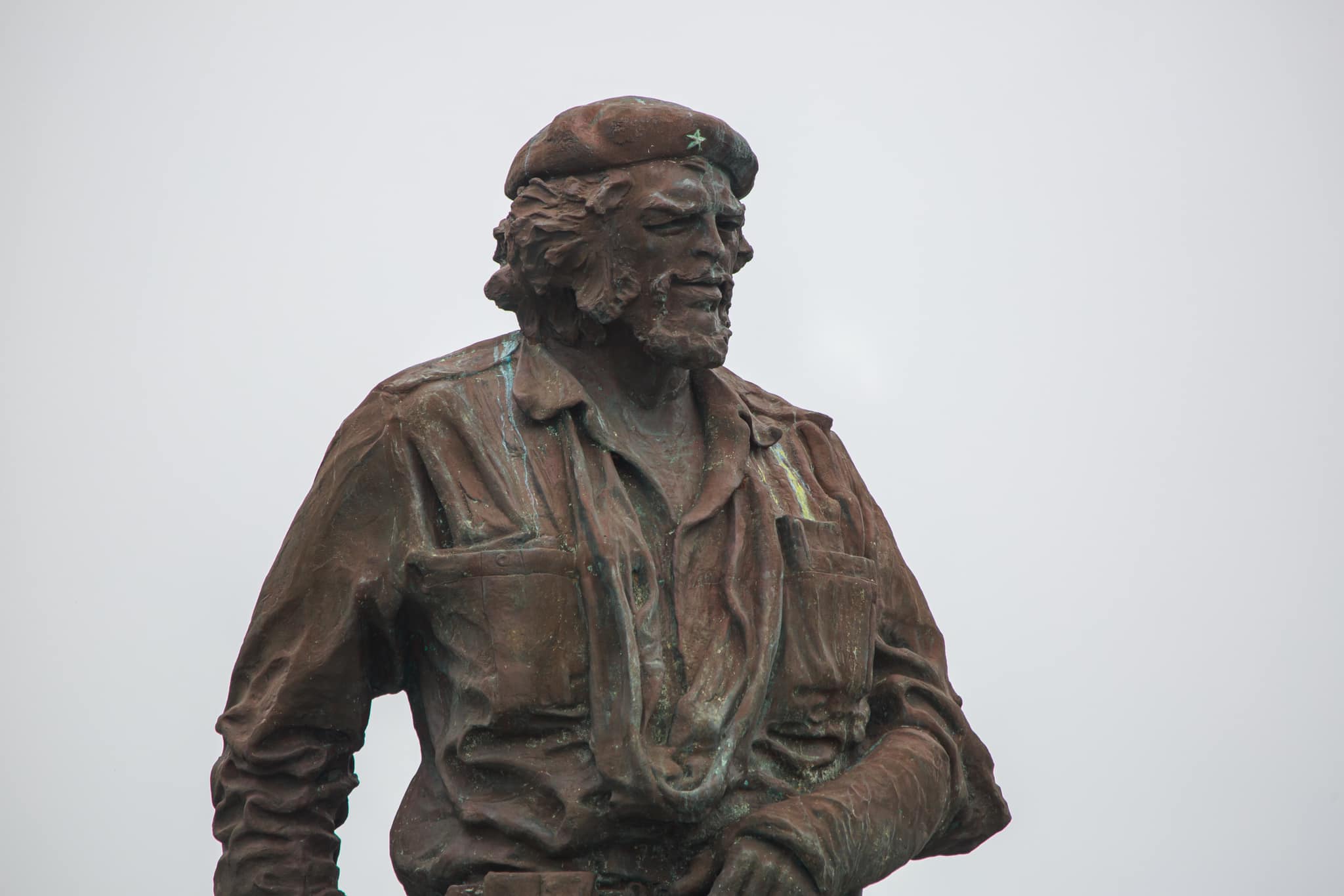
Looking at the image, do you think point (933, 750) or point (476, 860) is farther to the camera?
point (933, 750)

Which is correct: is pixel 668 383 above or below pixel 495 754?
above

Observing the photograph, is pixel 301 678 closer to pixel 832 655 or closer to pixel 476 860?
pixel 476 860

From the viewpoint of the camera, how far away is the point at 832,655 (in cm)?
758

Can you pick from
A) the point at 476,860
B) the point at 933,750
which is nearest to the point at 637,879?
the point at 476,860

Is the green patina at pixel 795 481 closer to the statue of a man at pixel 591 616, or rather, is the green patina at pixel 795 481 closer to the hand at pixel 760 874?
the statue of a man at pixel 591 616

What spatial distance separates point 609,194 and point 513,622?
4.12ft

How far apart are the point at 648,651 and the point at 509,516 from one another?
1.80ft

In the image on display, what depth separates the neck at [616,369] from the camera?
7.77 metres

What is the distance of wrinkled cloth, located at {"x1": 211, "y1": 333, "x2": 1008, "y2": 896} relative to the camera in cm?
722

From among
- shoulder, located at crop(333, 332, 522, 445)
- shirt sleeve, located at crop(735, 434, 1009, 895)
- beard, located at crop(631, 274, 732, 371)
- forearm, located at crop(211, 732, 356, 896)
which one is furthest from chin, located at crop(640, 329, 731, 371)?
forearm, located at crop(211, 732, 356, 896)

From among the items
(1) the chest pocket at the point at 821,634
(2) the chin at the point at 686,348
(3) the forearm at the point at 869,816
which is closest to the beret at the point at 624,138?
(2) the chin at the point at 686,348

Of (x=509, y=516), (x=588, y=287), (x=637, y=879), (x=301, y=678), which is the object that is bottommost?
(x=637, y=879)

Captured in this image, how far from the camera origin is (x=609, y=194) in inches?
296

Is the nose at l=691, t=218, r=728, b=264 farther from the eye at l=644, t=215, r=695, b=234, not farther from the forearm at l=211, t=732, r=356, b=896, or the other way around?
the forearm at l=211, t=732, r=356, b=896
